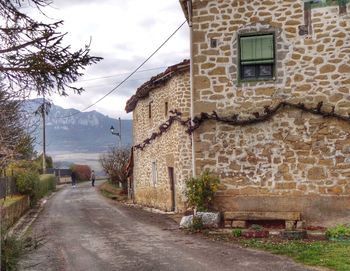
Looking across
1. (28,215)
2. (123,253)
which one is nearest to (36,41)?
(123,253)

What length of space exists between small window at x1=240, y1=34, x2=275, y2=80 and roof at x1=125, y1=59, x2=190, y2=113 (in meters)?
4.79

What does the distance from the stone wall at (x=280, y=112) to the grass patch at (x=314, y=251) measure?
6.16 feet

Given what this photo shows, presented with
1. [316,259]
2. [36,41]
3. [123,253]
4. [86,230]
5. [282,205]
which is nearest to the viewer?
[36,41]

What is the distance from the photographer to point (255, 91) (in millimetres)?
12859

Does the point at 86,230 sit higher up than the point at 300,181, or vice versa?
the point at 300,181

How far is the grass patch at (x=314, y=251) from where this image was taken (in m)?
8.53

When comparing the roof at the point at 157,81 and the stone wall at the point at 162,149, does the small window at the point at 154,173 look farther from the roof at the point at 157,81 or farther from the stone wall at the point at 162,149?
the roof at the point at 157,81

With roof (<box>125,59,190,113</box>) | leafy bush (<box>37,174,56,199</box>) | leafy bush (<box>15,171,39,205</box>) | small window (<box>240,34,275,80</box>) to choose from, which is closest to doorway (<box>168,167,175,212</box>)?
roof (<box>125,59,190,113</box>)

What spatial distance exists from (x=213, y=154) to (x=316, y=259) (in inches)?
188

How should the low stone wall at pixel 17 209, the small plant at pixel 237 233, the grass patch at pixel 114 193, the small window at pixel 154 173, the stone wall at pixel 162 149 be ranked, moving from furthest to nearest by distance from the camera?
1. the grass patch at pixel 114 193
2. the small window at pixel 154 173
3. the stone wall at pixel 162 149
4. the low stone wall at pixel 17 209
5. the small plant at pixel 237 233

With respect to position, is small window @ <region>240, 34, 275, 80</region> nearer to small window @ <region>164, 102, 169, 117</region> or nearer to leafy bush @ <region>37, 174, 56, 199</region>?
small window @ <region>164, 102, 169, 117</region>

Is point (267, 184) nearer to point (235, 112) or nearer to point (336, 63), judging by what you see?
point (235, 112)

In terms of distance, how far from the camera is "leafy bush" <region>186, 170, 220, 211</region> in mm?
12570

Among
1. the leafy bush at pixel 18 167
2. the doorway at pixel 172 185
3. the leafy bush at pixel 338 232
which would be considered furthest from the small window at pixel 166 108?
the leafy bush at pixel 338 232
